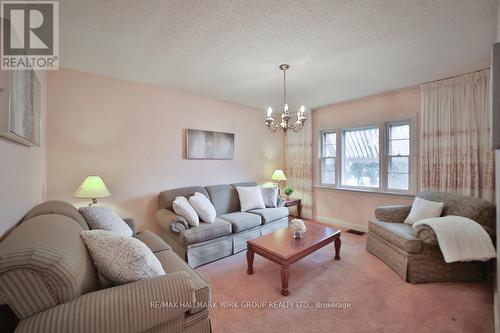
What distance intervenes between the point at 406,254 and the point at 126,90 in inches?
163

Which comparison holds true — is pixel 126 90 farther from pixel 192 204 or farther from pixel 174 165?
pixel 192 204

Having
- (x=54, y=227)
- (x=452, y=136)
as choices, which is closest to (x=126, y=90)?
(x=54, y=227)

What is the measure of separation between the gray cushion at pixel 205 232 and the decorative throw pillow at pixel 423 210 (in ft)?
8.02

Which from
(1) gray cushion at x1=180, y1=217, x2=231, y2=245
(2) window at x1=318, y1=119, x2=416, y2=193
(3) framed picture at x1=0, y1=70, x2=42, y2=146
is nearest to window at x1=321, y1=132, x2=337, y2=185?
(2) window at x1=318, y1=119, x2=416, y2=193

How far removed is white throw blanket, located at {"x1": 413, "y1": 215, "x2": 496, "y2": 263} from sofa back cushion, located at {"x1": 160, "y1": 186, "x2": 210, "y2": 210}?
A: 10.2ft

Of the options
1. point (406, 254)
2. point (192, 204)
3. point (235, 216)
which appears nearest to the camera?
point (406, 254)

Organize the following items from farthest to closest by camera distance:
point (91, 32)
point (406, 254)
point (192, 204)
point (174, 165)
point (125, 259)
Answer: point (174, 165) < point (192, 204) < point (406, 254) < point (91, 32) < point (125, 259)

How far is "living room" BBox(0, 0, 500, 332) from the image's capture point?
1.19 meters

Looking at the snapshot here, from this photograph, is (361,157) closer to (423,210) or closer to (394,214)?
(394,214)

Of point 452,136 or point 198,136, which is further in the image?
point 198,136

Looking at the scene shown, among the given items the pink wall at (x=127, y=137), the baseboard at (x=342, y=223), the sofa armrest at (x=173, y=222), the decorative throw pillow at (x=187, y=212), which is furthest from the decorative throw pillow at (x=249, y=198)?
the baseboard at (x=342, y=223)

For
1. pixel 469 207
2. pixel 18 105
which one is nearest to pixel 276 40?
pixel 18 105

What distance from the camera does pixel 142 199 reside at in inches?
126

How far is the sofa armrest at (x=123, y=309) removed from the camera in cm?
88
